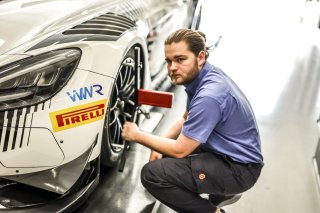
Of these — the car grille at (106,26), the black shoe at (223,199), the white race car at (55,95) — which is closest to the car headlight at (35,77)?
the white race car at (55,95)

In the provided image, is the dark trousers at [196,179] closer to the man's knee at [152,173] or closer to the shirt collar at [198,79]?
the man's knee at [152,173]

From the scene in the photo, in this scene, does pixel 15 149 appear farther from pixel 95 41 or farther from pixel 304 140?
pixel 304 140

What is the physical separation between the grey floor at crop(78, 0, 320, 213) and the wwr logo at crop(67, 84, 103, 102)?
65 cm

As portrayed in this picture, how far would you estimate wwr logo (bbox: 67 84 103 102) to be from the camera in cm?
151

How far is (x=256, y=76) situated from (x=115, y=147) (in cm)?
272

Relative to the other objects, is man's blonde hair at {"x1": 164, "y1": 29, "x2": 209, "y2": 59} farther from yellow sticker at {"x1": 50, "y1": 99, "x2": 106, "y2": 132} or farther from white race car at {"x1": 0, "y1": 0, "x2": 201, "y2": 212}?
yellow sticker at {"x1": 50, "y1": 99, "x2": 106, "y2": 132}

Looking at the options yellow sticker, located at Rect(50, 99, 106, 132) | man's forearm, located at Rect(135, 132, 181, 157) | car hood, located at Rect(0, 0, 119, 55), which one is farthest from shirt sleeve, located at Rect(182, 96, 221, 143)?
car hood, located at Rect(0, 0, 119, 55)

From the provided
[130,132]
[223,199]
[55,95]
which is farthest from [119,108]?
[223,199]

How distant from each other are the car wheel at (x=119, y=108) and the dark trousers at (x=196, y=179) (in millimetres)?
351

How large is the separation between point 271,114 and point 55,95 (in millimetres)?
2368

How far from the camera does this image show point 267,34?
6.73 meters

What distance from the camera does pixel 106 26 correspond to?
1.76 m

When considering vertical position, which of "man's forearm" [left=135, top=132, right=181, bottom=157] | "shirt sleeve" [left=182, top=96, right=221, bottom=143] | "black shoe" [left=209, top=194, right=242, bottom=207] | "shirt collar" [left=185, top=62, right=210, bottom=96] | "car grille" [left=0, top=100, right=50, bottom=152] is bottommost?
"black shoe" [left=209, top=194, right=242, bottom=207]

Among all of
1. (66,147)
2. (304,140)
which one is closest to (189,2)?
(304,140)
